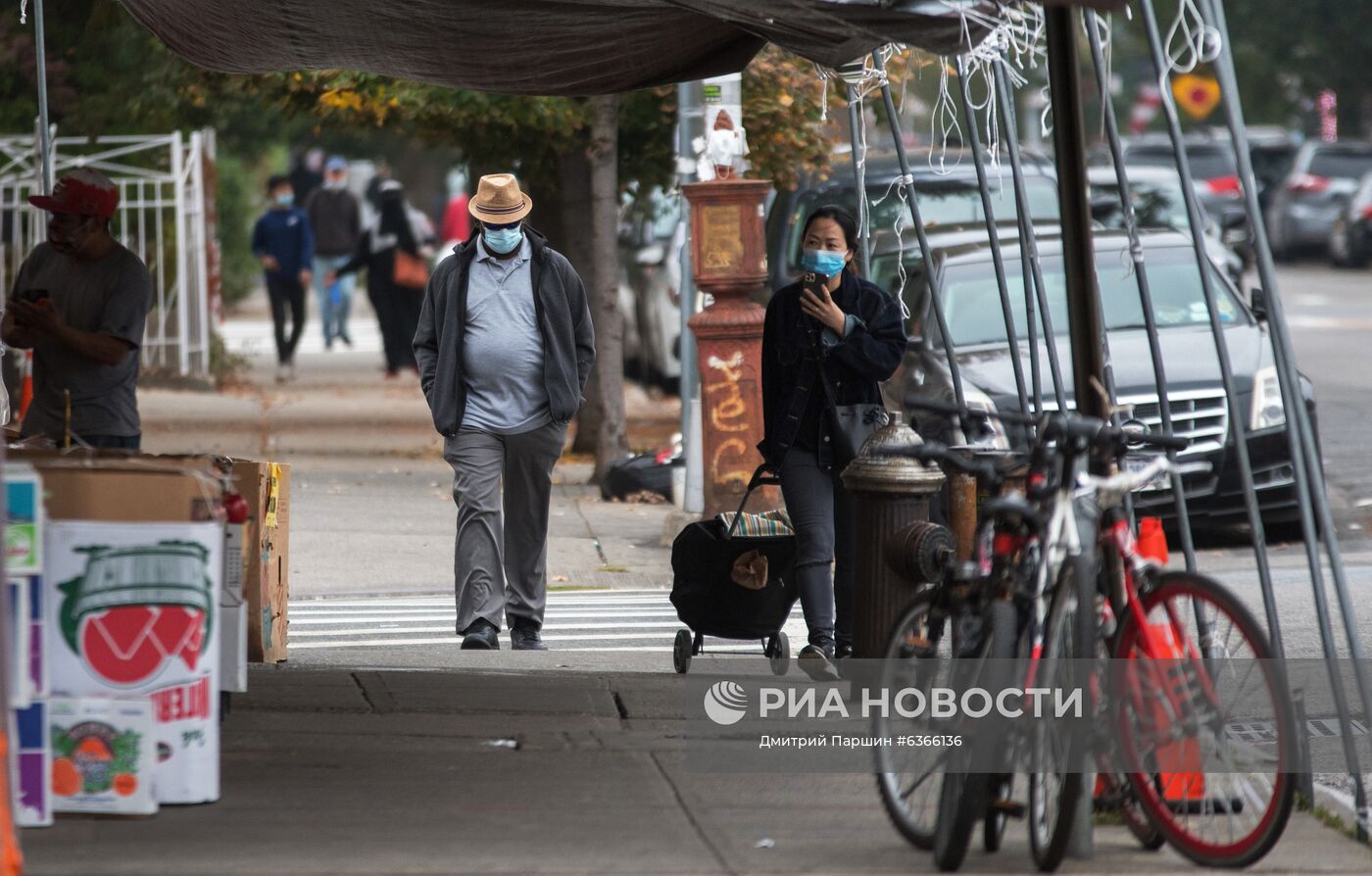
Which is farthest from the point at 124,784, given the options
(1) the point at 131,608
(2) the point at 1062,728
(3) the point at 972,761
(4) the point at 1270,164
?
(4) the point at 1270,164

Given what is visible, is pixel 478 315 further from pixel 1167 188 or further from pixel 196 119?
pixel 1167 188

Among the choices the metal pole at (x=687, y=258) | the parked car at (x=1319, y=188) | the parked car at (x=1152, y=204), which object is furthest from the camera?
the parked car at (x=1319, y=188)

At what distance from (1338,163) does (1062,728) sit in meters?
35.1

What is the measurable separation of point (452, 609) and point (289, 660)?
6.79ft

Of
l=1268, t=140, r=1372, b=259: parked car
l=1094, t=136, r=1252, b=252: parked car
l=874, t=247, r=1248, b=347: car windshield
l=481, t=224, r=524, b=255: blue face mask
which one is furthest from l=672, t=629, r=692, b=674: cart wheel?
l=1268, t=140, r=1372, b=259: parked car

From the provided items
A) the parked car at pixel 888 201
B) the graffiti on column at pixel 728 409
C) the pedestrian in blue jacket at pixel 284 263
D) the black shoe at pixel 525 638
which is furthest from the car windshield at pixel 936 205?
the pedestrian in blue jacket at pixel 284 263

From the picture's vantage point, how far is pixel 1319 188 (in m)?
37.8

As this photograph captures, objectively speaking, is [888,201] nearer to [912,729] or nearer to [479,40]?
[479,40]

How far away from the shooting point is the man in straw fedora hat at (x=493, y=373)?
834cm

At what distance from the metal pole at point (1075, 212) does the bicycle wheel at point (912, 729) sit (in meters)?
0.84

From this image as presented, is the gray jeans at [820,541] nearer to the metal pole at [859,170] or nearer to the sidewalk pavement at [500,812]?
the sidewalk pavement at [500,812]

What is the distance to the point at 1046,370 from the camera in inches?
474

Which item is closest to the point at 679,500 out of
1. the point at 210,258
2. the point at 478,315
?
the point at 478,315

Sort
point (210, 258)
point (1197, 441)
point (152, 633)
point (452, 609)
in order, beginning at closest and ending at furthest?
1. point (152, 633)
2. point (452, 609)
3. point (1197, 441)
4. point (210, 258)
